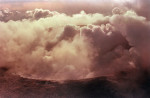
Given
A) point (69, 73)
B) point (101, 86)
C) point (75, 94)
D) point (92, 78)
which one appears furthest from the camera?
point (69, 73)

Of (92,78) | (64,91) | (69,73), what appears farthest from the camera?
(69,73)

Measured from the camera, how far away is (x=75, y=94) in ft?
125

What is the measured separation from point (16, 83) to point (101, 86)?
18925mm

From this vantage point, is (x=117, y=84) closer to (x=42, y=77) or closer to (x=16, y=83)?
(x=42, y=77)

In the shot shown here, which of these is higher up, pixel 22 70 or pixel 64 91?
pixel 22 70

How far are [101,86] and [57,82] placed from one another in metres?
9.76

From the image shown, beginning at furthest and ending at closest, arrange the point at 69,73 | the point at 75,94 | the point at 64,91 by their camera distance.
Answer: the point at 69,73 < the point at 64,91 < the point at 75,94

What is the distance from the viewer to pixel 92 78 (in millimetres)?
47844

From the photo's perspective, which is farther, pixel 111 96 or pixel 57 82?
pixel 57 82

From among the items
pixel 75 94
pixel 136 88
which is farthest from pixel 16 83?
pixel 136 88

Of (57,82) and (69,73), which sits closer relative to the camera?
(57,82)

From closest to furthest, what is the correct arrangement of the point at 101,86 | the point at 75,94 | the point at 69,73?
the point at 75,94 < the point at 101,86 < the point at 69,73

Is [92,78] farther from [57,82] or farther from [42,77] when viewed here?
[42,77]

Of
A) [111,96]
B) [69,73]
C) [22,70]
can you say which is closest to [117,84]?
[111,96]
